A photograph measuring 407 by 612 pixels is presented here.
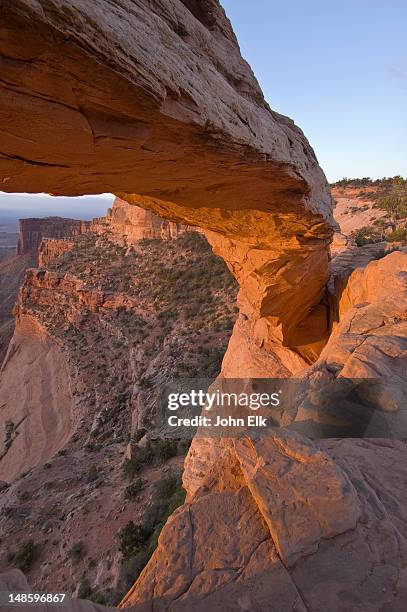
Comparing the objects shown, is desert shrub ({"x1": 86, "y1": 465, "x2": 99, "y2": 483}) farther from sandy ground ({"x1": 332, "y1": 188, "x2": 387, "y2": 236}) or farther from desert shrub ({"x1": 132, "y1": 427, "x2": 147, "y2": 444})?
sandy ground ({"x1": 332, "y1": 188, "x2": 387, "y2": 236})

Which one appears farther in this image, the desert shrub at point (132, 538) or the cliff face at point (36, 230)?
the cliff face at point (36, 230)

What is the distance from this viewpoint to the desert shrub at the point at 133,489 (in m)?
10.2

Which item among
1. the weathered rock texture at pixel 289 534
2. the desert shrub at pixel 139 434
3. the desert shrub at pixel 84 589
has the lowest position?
the desert shrub at pixel 84 589

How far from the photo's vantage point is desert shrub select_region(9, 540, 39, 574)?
919 cm

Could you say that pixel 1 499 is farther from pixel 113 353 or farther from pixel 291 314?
pixel 291 314

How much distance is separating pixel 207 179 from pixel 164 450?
10.6 metres

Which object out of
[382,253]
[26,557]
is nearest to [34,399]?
[26,557]

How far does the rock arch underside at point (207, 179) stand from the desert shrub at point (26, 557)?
9.38 m

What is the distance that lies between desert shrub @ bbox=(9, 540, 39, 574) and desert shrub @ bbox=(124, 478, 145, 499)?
2.81 metres

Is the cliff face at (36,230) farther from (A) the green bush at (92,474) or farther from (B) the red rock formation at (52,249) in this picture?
(A) the green bush at (92,474)

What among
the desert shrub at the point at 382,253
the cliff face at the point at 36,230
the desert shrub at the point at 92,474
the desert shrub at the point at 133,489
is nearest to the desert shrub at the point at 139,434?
the desert shrub at the point at 92,474

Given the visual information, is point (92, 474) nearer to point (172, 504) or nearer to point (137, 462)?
point (137, 462)

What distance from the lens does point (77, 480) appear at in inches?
502

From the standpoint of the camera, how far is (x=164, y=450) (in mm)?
12344
